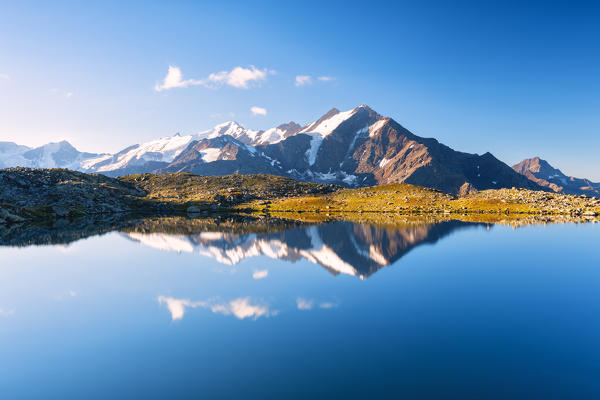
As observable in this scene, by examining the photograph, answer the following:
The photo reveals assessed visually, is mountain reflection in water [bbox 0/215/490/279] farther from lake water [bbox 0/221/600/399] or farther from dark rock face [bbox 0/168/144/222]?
dark rock face [bbox 0/168/144/222]

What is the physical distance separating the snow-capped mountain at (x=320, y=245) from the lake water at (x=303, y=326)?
97 centimetres

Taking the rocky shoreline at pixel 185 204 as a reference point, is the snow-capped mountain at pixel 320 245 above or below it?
below

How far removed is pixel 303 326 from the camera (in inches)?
1043

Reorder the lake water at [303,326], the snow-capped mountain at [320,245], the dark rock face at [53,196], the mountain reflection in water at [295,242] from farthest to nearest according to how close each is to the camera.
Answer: the dark rock face at [53,196] < the mountain reflection in water at [295,242] < the snow-capped mountain at [320,245] < the lake water at [303,326]

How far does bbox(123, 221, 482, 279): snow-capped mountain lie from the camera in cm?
5384

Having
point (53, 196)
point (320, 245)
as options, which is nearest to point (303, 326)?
point (320, 245)

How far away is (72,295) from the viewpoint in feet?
123

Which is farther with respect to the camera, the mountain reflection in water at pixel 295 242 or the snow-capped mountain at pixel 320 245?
the mountain reflection in water at pixel 295 242

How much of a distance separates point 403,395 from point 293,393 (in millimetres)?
5862

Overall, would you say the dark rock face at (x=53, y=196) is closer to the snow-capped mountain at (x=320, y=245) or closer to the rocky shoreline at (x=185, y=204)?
the rocky shoreline at (x=185, y=204)

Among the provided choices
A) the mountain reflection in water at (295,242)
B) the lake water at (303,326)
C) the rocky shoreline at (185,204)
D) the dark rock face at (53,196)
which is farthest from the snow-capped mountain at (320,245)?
the dark rock face at (53,196)

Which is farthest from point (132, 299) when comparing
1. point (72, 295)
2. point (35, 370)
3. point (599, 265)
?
point (599, 265)

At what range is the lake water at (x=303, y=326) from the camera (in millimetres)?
18422

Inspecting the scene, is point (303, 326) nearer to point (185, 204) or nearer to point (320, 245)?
point (320, 245)
